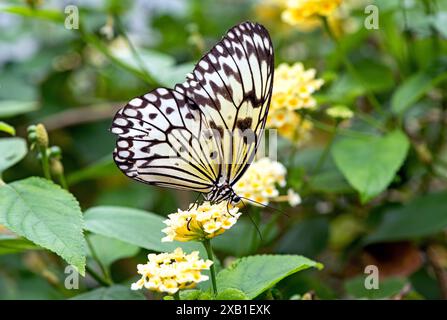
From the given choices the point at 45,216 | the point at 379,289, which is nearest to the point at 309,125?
the point at 379,289

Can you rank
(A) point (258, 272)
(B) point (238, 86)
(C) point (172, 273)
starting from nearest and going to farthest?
(C) point (172, 273) < (A) point (258, 272) < (B) point (238, 86)

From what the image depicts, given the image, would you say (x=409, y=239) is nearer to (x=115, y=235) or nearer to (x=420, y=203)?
(x=420, y=203)

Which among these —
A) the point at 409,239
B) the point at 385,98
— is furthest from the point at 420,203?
the point at 385,98

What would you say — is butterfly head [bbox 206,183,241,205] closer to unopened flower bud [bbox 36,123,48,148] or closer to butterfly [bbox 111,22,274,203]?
butterfly [bbox 111,22,274,203]

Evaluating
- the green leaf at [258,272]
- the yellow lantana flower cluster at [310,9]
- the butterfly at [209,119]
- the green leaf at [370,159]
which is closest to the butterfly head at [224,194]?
the butterfly at [209,119]

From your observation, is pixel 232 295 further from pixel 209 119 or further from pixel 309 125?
pixel 309 125

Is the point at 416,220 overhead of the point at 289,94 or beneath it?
beneath

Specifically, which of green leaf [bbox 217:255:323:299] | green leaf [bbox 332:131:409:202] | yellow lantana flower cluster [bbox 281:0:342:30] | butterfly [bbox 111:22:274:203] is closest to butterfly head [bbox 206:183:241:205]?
butterfly [bbox 111:22:274:203]
